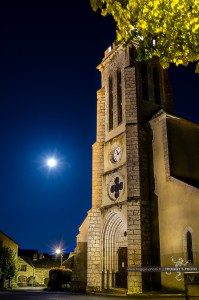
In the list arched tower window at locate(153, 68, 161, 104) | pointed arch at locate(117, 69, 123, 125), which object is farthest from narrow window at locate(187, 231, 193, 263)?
arched tower window at locate(153, 68, 161, 104)

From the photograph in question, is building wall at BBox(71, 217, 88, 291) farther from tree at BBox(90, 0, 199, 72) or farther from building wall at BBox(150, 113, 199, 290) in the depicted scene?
tree at BBox(90, 0, 199, 72)

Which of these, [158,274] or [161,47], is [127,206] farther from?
[161,47]

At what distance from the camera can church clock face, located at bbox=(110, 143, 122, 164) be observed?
24064 millimetres

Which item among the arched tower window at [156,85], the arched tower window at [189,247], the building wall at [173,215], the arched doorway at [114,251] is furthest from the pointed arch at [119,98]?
the arched tower window at [189,247]

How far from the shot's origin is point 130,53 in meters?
26.0

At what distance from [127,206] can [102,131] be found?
317 inches

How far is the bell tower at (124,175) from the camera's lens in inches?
790

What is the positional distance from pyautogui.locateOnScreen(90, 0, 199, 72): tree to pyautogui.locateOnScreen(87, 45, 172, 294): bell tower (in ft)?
42.5

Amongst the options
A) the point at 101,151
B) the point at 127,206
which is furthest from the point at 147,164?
the point at 101,151

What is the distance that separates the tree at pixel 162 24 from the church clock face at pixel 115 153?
49.6 ft

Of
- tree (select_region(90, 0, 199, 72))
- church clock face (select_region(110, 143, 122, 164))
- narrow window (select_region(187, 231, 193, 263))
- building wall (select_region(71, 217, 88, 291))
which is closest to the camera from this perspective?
tree (select_region(90, 0, 199, 72))


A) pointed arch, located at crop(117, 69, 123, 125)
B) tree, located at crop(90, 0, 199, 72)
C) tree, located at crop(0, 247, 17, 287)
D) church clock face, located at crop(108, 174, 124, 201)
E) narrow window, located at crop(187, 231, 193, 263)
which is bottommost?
tree, located at crop(0, 247, 17, 287)

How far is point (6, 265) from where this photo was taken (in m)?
38.0

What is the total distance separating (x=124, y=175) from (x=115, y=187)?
1.26 meters
